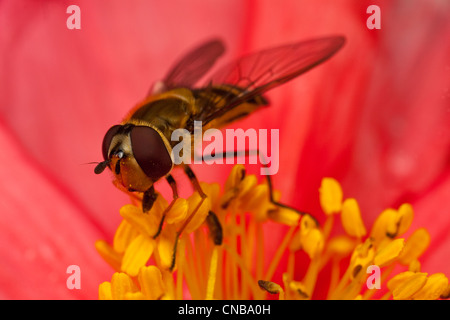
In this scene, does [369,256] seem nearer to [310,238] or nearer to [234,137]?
[310,238]

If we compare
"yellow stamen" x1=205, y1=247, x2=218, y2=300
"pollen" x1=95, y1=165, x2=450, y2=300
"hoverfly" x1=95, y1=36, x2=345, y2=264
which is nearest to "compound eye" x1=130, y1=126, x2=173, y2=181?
"hoverfly" x1=95, y1=36, x2=345, y2=264

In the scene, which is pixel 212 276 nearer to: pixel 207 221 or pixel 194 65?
pixel 207 221

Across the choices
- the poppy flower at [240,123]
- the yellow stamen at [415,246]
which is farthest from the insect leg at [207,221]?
the yellow stamen at [415,246]

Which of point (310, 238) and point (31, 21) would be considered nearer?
point (310, 238)

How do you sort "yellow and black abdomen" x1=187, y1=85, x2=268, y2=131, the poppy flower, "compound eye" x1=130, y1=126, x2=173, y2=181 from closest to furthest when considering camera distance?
"compound eye" x1=130, y1=126, x2=173, y2=181 < "yellow and black abdomen" x1=187, y1=85, x2=268, y2=131 < the poppy flower

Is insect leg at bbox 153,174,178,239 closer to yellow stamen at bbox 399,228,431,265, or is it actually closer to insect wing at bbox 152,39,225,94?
insect wing at bbox 152,39,225,94
